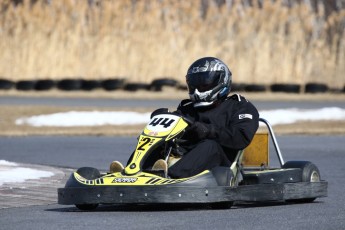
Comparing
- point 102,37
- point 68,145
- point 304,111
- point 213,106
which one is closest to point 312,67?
point 102,37

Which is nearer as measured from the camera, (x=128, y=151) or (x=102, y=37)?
(x=128, y=151)

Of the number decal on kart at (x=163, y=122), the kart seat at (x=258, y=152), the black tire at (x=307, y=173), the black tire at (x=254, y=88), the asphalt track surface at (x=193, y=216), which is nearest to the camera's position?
the asphalt track surface at (x=193, y=216)

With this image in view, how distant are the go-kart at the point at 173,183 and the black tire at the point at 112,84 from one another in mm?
18370

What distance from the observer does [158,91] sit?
90.8 ft

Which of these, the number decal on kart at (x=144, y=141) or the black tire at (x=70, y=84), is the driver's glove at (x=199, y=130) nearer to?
the number decal on kart at (x=144, y=141)

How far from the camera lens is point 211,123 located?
9.13 m

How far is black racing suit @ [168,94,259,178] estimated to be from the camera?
27.9 feet

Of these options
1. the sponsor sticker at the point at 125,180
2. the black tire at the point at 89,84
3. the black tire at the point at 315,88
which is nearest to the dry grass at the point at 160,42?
the black tire at the point at 89,84

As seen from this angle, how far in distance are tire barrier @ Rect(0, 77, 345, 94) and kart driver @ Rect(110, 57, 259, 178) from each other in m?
18.0

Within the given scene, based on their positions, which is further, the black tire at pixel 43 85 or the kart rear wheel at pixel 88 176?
the black tire at pixel 43 85

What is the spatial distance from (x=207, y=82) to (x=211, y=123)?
1.19ft

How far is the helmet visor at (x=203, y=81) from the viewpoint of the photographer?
366 inches

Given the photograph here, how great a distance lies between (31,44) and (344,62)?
27.0 ft

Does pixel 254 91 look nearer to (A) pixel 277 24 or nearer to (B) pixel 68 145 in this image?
(A) pixel 277 24
